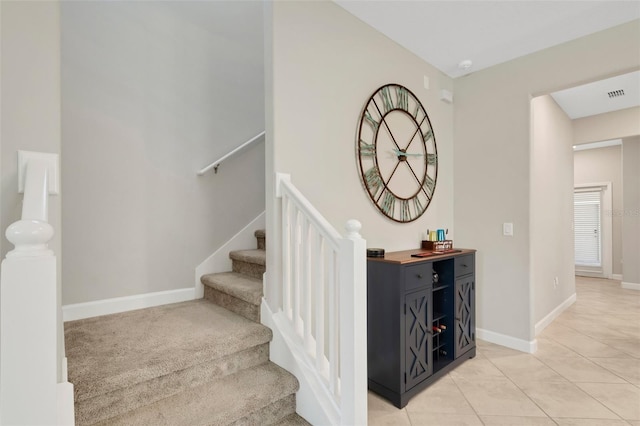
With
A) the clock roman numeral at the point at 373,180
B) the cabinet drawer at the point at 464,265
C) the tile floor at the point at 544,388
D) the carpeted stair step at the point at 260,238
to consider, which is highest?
the clock roman numeral at the point at 373,180

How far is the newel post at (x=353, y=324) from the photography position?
1421 mm

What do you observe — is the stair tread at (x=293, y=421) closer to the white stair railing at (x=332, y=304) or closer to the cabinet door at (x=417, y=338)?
the white stair railing at (x=332, y=304)

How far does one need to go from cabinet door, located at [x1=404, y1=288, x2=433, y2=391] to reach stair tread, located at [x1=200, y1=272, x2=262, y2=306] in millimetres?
988

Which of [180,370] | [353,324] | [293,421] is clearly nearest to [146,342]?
[180,370]

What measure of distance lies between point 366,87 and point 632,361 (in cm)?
313

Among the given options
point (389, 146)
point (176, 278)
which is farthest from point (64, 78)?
point (389, 146)

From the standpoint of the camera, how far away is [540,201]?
355cm

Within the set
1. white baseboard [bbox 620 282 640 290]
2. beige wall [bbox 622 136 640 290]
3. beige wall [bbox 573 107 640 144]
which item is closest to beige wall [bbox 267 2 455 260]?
beige wall [bbox 573 107 640 144]

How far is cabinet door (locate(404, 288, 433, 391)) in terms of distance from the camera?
2.07 meters

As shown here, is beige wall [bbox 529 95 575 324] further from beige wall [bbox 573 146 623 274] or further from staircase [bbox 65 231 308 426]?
Answer: staircase [bbox 65 231 308 426]

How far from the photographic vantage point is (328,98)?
219cm

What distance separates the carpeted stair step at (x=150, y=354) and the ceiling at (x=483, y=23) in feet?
7.65

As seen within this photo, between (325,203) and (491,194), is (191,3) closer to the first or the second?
(325,203)

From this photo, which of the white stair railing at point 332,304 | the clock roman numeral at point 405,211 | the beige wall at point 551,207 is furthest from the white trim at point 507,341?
the white stair railing at point 332,304
